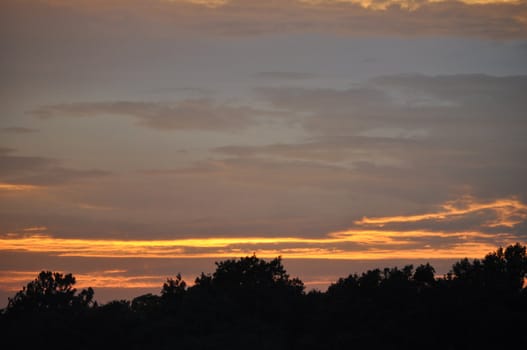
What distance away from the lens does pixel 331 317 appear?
73.2 m

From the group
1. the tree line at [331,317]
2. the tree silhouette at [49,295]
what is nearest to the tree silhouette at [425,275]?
the tree line at [331,317]

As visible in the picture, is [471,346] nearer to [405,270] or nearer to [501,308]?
[501,308]

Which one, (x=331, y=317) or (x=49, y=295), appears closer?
(x=331, y=317)

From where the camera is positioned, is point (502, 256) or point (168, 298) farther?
point (168, 298)

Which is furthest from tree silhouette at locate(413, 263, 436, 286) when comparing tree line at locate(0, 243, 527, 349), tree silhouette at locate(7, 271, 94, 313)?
tree silhouette at locate(7, 271, 94, 313)

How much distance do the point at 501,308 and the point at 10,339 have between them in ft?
137

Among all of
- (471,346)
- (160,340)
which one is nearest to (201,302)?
(160,340)

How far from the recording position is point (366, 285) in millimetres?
79000

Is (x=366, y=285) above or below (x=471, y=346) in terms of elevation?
above

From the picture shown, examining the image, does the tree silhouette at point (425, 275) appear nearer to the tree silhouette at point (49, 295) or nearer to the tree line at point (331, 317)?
the tree line at point (331, 317)

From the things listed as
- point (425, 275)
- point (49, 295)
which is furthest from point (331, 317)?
point (49, 295)

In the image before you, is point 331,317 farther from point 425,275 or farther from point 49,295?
point 49,295

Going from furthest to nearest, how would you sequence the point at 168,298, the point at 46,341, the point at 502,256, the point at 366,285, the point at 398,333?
the point at 168,298, the point at 502,256, the point at 366,285, the point at 46,341, the point at 398,333

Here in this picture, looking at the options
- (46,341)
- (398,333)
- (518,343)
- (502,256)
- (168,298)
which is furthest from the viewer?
(168,298)
